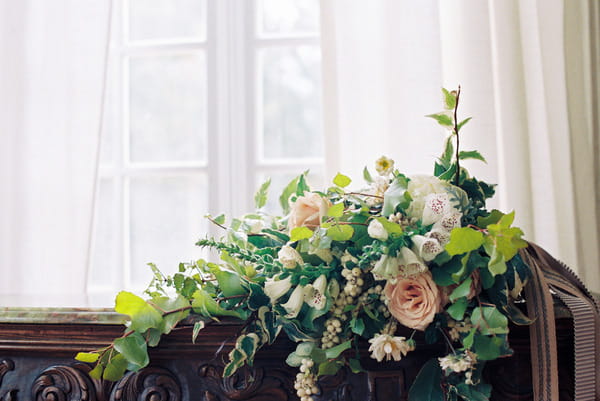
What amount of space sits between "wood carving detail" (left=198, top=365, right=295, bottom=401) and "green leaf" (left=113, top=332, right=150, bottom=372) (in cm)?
6

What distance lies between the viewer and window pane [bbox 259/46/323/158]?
5.37ft

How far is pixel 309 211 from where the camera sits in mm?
617

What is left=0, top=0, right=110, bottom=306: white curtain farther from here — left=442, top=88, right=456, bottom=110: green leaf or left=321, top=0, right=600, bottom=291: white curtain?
left=442, top=88, right=456, bottom=110: green leaf

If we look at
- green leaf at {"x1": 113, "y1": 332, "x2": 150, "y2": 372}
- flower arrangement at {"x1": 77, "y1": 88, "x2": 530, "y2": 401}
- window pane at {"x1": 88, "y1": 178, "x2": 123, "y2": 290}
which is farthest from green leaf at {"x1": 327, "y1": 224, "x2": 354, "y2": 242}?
window pane at {"x1": 88, "y1": 178, "x2": 123, "y2": 290}

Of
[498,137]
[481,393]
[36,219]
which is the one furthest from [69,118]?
[481,393]

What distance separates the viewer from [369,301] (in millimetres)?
551

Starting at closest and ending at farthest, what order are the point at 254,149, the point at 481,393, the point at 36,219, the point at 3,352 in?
the point at 481,393
the point at 3,352
the point at 36,219
the point at 254,149

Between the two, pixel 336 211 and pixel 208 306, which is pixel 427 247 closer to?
pixel 336 211

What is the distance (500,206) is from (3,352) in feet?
3.25

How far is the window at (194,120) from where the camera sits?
1593 mm

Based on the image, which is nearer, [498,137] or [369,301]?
[369,301]

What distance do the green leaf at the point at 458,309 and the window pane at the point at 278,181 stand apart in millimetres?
1054

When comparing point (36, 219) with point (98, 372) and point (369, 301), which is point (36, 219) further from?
point (369, 301)

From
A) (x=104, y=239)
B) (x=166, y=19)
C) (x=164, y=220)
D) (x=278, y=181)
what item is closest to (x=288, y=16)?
(x=166, y=19)
